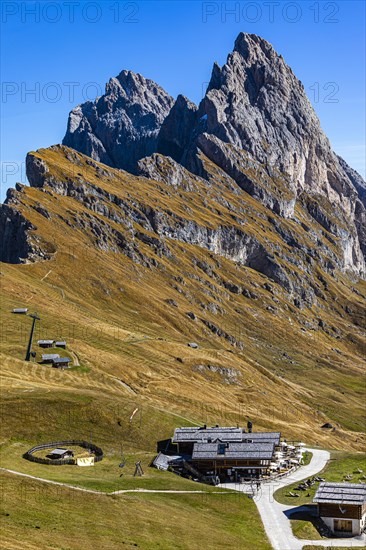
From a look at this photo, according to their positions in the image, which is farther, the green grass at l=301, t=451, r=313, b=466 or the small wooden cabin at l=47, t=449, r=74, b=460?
the green grass at l=301, t=451, r=313, b=466

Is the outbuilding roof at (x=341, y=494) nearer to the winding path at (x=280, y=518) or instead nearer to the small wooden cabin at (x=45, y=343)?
the winding path at (x=280, y=518)

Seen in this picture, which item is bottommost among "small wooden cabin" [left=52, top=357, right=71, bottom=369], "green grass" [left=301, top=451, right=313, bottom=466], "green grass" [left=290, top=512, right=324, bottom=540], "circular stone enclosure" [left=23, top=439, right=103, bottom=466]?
"green grass" [left=290, top=512, right=324, bottom=540]

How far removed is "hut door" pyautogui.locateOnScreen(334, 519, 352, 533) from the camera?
8081 cm

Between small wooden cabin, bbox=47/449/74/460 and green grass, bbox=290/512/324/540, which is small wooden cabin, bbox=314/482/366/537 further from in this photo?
small wooden cabin, bbox=47/449/74/460

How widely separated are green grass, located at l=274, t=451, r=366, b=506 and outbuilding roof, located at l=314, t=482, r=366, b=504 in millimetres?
3646

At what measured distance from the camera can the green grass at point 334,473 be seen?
3529 inches

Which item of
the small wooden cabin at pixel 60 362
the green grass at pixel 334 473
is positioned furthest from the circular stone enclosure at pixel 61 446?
the small wooden cabin at pixel 60 362

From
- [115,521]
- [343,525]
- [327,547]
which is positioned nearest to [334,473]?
[343,525]

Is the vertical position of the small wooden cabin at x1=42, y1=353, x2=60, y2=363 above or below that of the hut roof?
above

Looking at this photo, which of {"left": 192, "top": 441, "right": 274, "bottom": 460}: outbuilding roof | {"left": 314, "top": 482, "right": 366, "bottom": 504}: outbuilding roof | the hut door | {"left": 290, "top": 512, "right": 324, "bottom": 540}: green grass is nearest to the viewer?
{"left": 290, "top": 512, "right": 324, "bottom": 540}: green grass

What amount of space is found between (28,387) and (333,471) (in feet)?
186

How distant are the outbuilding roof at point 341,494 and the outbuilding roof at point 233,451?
14540mm

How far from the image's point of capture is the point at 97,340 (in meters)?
185

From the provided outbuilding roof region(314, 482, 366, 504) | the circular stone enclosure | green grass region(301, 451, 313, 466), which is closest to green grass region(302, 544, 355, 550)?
outbuilding roof region(314, 482, 366, 504)
